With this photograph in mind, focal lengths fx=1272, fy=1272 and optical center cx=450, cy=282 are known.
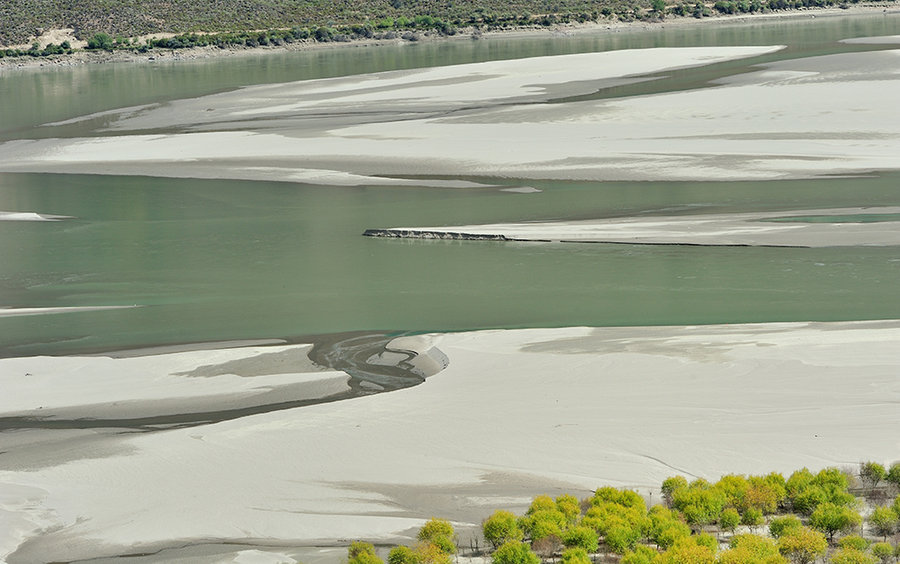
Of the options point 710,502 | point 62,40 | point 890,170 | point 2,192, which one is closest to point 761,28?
point 62,40

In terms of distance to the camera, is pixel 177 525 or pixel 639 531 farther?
pixel 177 525

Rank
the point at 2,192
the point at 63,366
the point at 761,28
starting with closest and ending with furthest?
the point at 63,366, the point at 2,192, the point at 761,28

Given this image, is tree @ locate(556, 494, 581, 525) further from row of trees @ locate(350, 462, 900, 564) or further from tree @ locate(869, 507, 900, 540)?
tree @ locate(869, 507, 900, 540)

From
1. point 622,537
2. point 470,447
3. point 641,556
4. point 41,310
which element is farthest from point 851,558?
point 41,310

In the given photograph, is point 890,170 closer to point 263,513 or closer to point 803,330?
point 803,330

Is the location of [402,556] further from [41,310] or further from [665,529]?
[41,310]

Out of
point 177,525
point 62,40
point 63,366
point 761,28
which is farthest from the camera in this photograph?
point 62,40
